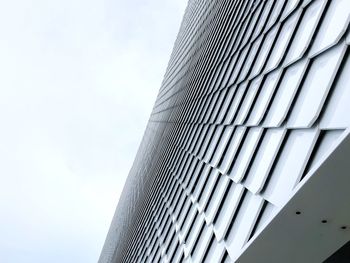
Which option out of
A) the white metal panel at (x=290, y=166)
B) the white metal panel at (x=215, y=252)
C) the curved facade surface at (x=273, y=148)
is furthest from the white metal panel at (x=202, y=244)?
the white metal panel at (x=290, y=166)

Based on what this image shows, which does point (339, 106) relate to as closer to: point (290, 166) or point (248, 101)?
point (290, 166)

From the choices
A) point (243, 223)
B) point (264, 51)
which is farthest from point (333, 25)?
point (264, 51)

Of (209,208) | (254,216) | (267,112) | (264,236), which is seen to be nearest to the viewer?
(264,236)

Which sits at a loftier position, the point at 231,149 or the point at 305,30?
the point at 305,30

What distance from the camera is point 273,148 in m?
13.0

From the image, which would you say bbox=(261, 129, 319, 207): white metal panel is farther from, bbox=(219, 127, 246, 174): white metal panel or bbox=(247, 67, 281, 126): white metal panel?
bbox=(219, 127, 246, 174): white metal panel

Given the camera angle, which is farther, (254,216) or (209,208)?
(209,208)

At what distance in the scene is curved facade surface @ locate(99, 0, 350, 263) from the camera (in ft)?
30.7

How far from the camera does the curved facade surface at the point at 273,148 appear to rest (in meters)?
9.35

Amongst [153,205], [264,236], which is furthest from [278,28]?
[153,205]

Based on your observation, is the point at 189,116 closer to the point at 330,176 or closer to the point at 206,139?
the point at 206,139

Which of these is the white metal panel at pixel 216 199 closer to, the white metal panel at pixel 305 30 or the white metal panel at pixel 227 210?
the white metal panel at pixel 227 210

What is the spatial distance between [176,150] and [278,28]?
2282 centimetres

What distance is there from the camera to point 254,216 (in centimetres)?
1238
